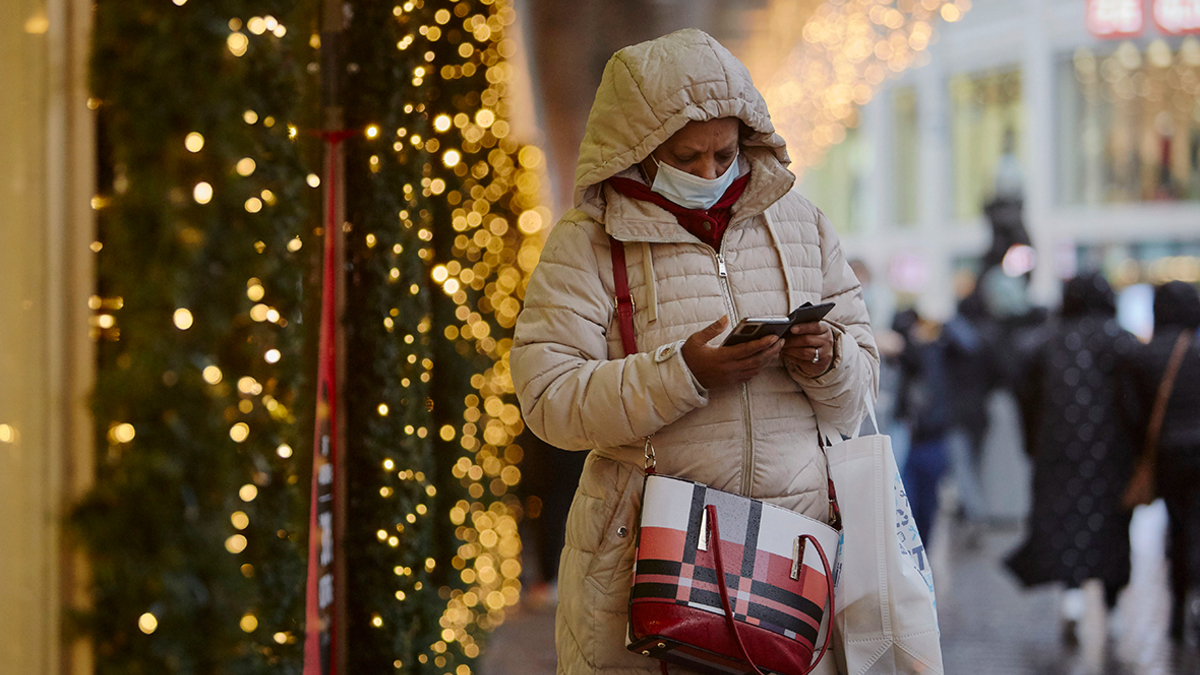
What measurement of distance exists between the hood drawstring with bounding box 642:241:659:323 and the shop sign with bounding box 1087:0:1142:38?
21829 mm

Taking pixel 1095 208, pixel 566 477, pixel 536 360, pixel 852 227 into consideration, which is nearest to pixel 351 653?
pixel 536 360

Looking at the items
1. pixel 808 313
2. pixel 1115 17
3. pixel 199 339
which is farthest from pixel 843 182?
pixel 199 339

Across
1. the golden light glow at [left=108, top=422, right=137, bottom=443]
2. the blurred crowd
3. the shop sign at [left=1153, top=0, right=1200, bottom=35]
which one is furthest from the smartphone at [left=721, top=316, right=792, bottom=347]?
the shop sign at [left=1153, top=0, right=1200, bottom=35]

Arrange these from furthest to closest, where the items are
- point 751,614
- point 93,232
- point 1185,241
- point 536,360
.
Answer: point 1185,241
point 536,360
point 751,614
point 93,232

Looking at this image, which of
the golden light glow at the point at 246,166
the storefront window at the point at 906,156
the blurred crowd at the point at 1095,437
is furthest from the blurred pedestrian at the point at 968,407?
the storefront window at the point at 906,156

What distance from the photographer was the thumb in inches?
76.7

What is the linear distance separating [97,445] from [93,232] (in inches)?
13.2

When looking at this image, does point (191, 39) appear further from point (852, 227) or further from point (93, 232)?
point (852, 227)

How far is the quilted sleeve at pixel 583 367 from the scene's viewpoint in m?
2.00

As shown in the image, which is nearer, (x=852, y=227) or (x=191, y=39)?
(x=191, y=39)

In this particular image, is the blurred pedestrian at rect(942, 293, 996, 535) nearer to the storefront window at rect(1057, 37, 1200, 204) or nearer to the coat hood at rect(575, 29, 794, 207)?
the coat hood at rect(575, 29, 794, 207)

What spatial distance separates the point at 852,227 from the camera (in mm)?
29859

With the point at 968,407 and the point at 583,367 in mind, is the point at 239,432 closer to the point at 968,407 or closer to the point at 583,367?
the point at 583,367

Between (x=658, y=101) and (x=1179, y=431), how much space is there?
4790mm
